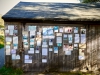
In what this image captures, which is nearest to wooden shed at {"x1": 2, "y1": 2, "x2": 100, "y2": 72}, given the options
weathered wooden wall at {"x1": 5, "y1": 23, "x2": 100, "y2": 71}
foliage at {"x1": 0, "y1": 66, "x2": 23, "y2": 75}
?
weathered wooden wall at {"x1": 5, "y1": 23, "x2": 100, "y2": 71}

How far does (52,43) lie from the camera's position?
9977 millimetres

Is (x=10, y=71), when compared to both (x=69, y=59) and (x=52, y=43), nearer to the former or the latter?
(x=52, y=43)

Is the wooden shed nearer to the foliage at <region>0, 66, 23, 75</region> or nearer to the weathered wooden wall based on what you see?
the weathered wooden wall

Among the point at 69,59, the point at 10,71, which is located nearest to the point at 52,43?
the point at 69,59

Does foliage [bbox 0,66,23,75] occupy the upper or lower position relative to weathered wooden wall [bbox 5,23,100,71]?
lower

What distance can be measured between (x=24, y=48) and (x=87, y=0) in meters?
15.7

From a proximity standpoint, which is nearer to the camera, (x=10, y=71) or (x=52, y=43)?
(x=10, y=71)

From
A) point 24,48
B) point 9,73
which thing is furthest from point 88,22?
point 9,73

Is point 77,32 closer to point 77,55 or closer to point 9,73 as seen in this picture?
point 77,55

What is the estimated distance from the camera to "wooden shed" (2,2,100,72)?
32.3 feet

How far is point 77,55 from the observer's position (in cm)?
1008

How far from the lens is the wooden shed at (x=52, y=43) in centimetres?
986

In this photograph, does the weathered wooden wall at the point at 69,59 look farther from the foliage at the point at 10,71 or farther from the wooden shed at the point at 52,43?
the foliage at the point at 10,71

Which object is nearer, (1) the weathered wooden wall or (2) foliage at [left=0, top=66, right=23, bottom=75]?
(2) foliage at [left=0, top=66, right=23, bottom=75]
